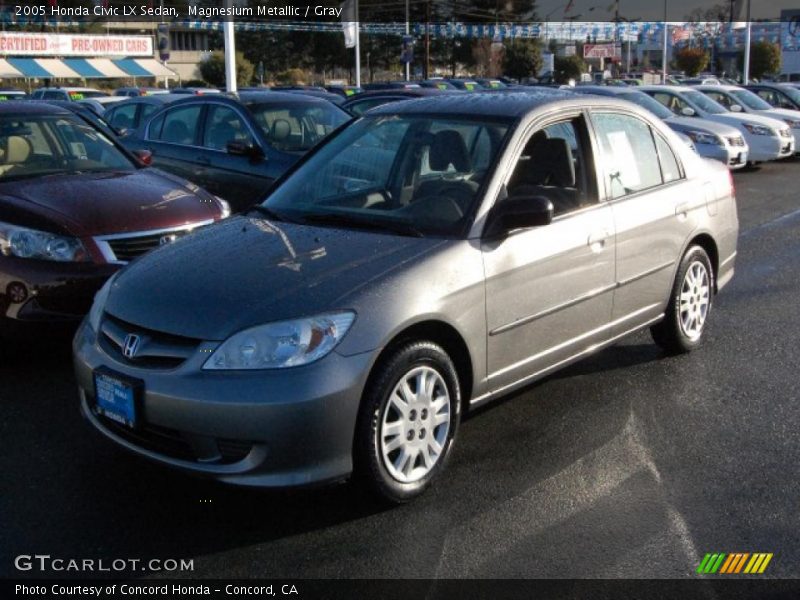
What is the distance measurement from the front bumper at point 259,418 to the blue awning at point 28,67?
48383mm

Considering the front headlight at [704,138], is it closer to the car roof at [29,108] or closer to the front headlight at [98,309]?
the car roof at [29,108]

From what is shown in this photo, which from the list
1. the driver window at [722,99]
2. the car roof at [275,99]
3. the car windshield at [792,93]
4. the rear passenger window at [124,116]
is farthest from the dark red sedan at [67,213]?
the car windshield at [792,93]

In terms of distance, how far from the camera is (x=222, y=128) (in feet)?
31.7

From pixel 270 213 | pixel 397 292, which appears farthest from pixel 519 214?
pixel 270 213

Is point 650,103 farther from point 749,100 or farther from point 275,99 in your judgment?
point 275,99

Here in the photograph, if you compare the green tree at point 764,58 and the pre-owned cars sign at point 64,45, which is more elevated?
the pre-owned cars sign at point 64,45

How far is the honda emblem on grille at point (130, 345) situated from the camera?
377 centimetres

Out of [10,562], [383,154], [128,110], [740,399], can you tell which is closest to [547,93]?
[383,154]

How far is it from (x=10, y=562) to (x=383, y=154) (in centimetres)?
270

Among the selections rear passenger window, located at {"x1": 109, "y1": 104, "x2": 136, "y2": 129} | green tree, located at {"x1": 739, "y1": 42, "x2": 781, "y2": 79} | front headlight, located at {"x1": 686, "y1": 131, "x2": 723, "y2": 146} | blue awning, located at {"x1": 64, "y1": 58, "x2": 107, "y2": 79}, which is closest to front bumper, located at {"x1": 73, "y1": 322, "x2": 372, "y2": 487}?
rear passenger window, located at {"x1": 109, "y1": 104, "x2": 136, "y2": 129}

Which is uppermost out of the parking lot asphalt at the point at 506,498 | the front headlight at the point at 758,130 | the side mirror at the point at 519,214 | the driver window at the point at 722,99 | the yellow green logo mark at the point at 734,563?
the driver window at the point at 722,99

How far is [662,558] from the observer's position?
3525 millimetres

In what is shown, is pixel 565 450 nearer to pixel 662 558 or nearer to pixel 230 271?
pixel 662 558

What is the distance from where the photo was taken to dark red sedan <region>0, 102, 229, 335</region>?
213 inches
